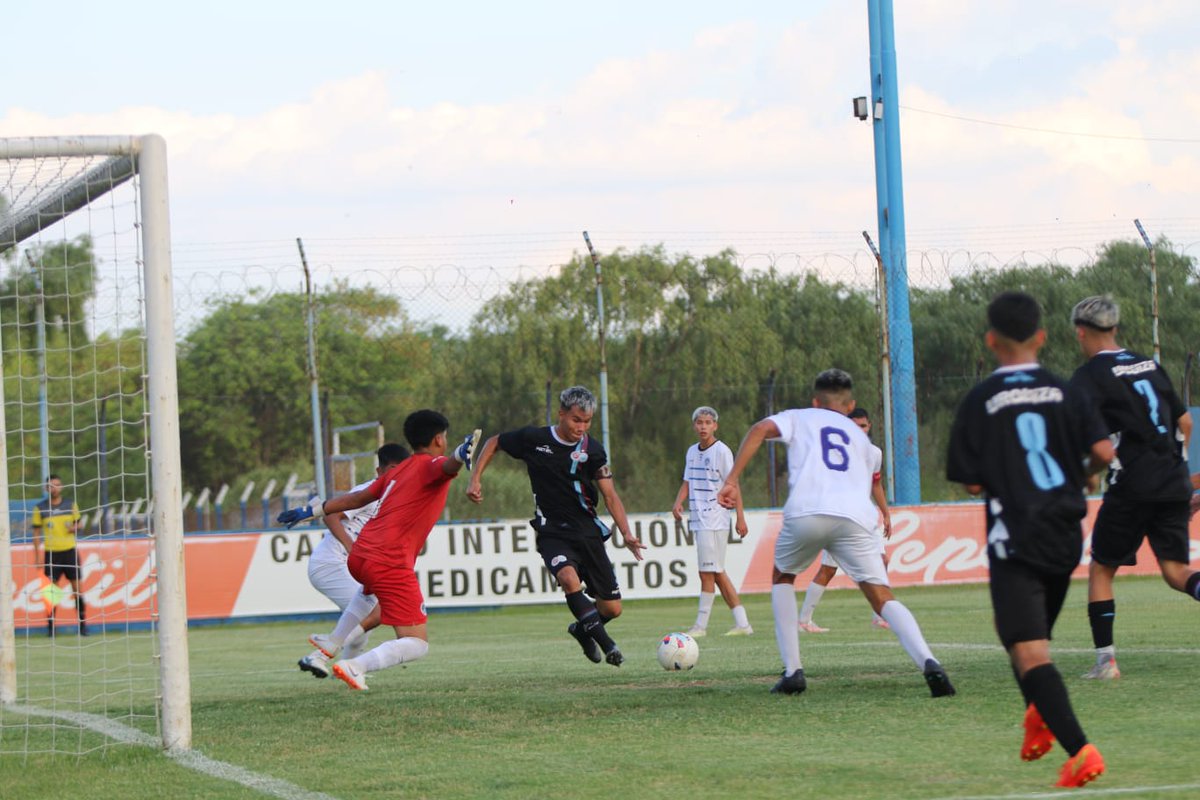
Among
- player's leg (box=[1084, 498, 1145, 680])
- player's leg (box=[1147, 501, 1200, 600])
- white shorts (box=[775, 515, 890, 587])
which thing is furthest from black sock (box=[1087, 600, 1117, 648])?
white shorts (box=[775, 515, 890, 587])

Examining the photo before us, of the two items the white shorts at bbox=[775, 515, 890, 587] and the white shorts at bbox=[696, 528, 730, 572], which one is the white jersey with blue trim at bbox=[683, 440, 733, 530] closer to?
the white shorts at bbox=[696, 528, 730, 572]

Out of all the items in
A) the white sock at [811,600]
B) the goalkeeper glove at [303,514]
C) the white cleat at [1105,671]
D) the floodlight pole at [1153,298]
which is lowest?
the white sock at [811,600]

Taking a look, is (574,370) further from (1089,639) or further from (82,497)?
(1089,639)

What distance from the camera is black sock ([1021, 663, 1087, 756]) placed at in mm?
5332

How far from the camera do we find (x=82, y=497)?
45.6 m

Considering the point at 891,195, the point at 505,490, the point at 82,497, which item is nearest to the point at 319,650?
the point at 891,195

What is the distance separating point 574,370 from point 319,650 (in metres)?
27.1

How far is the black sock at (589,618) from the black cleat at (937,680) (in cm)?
297

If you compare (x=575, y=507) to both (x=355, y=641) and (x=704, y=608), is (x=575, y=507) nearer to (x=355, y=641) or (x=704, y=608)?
(x=355, y=641)

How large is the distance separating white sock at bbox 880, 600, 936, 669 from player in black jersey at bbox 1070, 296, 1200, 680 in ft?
3.65

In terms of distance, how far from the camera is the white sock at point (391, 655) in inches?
369

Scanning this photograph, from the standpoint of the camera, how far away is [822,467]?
8516mm

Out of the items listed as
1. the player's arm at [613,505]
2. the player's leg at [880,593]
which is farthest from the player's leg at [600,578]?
the player's leg at [880,593]

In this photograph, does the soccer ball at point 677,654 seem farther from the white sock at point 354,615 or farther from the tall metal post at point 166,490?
the tall metal post at point 166,490
